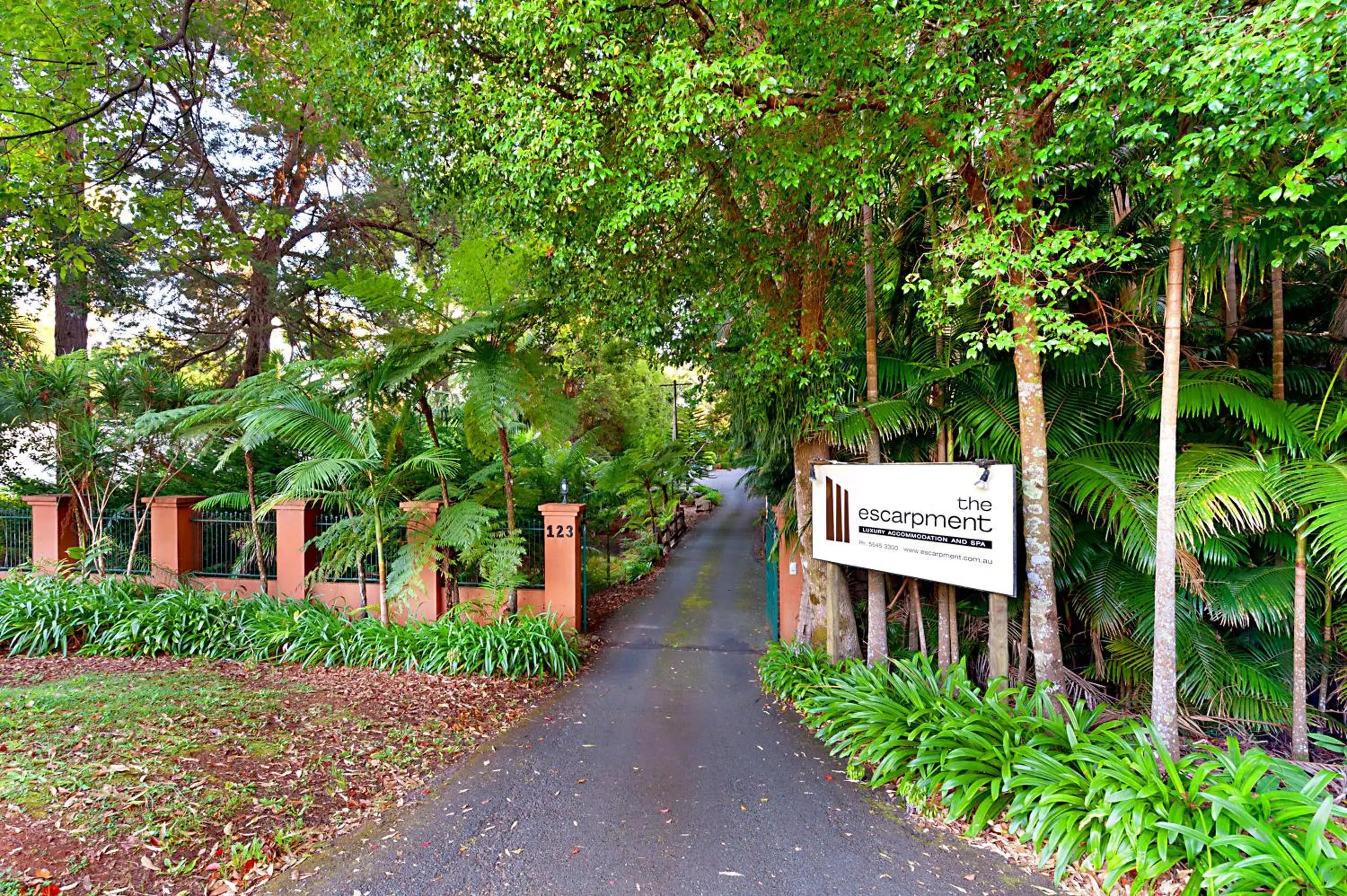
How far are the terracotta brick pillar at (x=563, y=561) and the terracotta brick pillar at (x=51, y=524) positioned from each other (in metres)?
7.03

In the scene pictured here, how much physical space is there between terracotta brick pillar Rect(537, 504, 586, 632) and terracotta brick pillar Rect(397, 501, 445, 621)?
122cm

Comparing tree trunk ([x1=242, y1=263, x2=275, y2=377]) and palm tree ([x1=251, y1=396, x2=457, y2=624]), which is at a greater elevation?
tree trunk ([x1=242, y1=263, x2=275, y2=377])

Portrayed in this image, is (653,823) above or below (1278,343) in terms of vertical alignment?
below

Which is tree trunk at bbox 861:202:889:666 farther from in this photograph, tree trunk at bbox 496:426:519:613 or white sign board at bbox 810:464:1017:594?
tree trunk at bbox 496:426:519:613

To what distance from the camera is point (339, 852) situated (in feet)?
9.53

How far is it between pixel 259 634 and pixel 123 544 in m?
3.79

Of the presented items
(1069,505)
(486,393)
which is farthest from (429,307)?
(1069,505)

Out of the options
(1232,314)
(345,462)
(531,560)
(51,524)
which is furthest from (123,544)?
(1232,314)

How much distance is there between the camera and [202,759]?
3.59 metres

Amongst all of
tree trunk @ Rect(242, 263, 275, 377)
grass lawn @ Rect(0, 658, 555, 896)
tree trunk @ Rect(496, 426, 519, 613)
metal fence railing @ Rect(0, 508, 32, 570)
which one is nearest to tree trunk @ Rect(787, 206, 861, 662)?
grass lawn @ Rect(0, 658, 555, 896)

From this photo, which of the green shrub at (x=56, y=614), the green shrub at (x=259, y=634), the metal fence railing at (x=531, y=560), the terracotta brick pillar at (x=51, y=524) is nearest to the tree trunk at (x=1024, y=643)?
the green shrub at (x=259, y=634)

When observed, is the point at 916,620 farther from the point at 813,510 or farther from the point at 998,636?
the point at 813,510

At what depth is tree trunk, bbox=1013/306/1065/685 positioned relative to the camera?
3684 millimetres

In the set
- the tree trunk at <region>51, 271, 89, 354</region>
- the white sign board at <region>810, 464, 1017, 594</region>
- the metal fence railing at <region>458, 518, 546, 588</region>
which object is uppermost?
the tree trunk at <region>51, 271, 89, 354</region>
